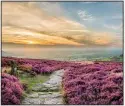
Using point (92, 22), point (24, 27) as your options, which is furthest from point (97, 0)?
point (24, 27)

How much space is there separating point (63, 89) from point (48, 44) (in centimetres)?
70

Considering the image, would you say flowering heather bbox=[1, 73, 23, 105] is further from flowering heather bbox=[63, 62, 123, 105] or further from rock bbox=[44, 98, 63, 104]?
flowering heather bbox=[63, 62, 123, 105]

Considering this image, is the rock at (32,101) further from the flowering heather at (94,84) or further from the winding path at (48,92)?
the flowering heather at (94,84)

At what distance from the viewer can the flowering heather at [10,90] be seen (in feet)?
19.7

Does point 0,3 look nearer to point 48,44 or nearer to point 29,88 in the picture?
point 48,44

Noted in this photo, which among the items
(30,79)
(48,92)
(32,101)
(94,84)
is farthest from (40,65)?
(94,84)

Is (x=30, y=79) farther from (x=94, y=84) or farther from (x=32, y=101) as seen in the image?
(x=94, y=84)

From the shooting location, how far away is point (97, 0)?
612 cm

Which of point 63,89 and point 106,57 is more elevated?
point 106,57

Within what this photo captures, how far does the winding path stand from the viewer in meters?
6.02

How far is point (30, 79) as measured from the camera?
244 inches

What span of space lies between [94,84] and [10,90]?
1230mm

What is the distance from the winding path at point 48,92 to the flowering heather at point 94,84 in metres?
0.09

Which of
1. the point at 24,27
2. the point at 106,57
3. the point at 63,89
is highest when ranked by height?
the point at 24,27
